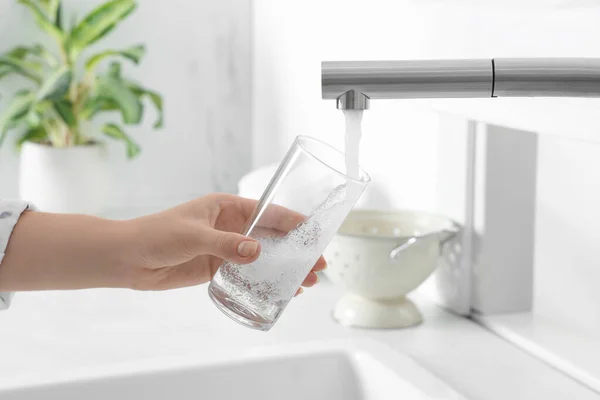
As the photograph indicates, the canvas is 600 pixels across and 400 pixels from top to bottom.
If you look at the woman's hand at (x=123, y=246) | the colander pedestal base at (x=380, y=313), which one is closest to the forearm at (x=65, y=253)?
the woman's hand at (x=123, y=246)

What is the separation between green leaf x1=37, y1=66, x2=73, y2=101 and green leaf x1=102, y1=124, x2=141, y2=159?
0.54 feet

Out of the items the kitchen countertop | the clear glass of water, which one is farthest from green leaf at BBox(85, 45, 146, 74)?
the clear glass of water

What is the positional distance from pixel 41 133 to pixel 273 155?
20.0 inches

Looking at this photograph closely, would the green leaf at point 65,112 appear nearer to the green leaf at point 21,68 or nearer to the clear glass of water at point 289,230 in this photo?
the green leaf at point 21,68

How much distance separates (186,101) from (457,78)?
61.8 inches

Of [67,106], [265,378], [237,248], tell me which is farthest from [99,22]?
[237,248]

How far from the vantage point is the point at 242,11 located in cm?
216

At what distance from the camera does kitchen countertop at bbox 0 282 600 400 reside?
1033 mm

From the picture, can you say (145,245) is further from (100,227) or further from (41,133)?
(41,133)

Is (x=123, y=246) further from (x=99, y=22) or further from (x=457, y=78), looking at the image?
(x=99, y=22)

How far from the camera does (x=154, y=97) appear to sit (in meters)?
2.02

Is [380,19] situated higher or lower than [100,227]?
higher

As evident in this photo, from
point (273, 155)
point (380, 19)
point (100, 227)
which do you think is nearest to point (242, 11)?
point (273, 155)

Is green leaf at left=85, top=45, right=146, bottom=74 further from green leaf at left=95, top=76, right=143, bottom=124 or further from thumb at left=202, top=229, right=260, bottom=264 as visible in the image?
thumb at left=202, top=229, right=260, bottom=264
